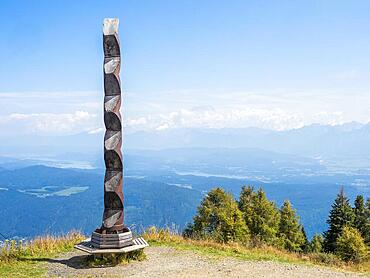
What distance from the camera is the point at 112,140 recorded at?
1345cm

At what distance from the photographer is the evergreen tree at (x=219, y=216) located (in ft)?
101

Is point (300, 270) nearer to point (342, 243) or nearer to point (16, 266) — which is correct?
point (16, 266)

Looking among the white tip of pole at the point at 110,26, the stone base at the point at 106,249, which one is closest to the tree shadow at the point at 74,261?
the stone base at the point at 106,249

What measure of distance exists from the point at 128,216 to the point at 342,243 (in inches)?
6298

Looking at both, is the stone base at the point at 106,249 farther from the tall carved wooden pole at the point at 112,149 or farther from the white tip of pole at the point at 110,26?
Answer: the white tip of pole at the point at 110,26

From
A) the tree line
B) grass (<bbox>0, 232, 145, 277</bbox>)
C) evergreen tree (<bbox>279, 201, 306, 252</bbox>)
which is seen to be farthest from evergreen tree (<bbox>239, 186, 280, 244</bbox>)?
grass (<bbox>0, 232, 145, 277</bbox>)

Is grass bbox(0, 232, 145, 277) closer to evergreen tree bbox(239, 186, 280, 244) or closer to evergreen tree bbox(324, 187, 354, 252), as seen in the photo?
evergreen tree bbox(239, 186, 280, 244)

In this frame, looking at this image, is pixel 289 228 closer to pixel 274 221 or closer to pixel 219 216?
pixel 274 221

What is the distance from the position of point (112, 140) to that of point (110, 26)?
3693 mm

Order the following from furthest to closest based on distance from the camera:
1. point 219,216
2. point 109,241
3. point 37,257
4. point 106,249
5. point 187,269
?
point 219,216 < point 37,257 < point 109,241 < point 106,249 < point 187,269

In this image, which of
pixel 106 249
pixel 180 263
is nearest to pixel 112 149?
pixel 106 249

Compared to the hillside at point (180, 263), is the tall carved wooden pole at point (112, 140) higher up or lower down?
higher up

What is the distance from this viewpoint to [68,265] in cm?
1293

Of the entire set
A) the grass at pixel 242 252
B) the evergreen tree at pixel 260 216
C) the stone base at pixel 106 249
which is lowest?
the evergreen tree at pixel 260 216
